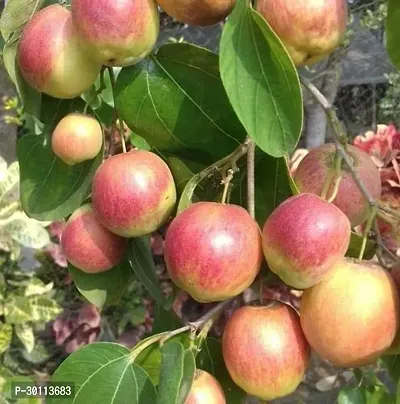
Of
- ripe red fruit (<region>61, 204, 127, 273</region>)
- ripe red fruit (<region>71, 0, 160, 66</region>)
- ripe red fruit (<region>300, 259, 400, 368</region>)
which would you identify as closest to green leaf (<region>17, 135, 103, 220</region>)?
ripe red fruit (<region>61, 204, 127, 273</region>)

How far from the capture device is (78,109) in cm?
57

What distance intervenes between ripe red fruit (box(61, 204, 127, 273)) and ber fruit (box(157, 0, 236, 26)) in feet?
0.63

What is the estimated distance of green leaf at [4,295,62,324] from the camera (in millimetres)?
1459

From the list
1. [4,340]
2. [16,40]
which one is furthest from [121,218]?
[4,340]

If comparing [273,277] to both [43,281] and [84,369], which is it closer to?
[84,369]

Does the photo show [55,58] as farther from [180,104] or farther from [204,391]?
[204,391]

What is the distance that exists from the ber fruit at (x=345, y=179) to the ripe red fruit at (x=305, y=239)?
0.07 meters

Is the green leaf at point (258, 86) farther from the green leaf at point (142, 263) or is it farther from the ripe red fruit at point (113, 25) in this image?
the green leaf at point (142, 263)

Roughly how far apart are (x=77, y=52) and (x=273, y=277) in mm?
236

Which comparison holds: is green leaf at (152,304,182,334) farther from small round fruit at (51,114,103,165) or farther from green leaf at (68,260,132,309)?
small round fruit at (51,114,103,165)

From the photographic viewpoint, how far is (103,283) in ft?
1.91

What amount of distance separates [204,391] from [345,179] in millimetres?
195

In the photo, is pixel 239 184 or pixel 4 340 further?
pixel 4 340

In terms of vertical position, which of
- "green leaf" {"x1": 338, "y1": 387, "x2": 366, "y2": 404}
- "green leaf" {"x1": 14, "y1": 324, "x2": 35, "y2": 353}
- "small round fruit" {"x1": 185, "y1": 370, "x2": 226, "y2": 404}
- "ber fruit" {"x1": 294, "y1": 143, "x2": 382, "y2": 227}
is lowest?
"green leaf" {"x1": 14, "y1": 324, "x2": 35, "y2": 353}
